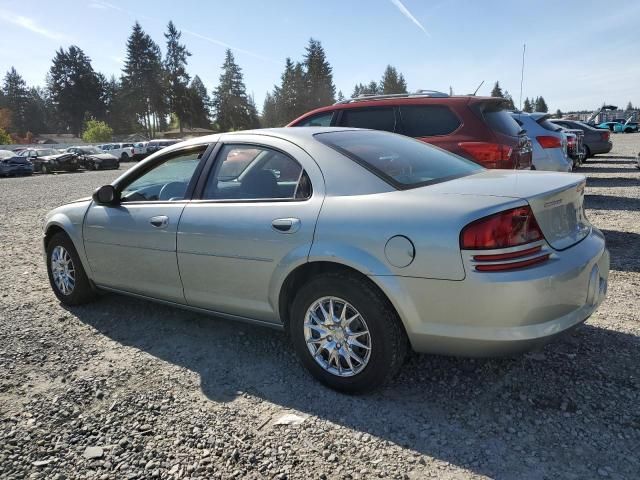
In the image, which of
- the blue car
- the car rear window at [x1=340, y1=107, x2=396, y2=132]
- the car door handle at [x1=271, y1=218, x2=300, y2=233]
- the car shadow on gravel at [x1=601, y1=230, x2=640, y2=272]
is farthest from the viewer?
the blue car

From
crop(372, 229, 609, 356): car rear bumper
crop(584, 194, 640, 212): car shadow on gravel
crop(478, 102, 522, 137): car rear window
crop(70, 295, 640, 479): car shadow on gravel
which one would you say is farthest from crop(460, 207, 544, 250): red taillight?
crop(584, 194, 640, 212): car shadow on gravel

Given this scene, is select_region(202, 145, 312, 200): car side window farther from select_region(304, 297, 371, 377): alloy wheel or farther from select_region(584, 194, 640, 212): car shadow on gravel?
select_region(584, 194, 640, 212): car shadow on gravel

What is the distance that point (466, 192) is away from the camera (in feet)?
8.89

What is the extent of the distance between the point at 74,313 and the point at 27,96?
11193 centimetres

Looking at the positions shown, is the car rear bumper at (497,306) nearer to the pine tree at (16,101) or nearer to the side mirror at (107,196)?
the side mirror at (107,196)

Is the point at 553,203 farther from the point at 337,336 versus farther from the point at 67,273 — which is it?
the point at 67,273

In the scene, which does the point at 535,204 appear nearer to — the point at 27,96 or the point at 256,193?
the point at 256,193

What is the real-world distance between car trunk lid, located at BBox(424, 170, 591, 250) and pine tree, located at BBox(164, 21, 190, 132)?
81.9m

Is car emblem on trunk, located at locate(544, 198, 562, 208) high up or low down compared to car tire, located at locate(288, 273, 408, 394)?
up

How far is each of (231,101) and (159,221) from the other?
8714 centimetres

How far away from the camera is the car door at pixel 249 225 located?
9.89 feet

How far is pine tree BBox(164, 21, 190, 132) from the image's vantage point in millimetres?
79250

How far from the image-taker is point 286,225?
9.85 feet

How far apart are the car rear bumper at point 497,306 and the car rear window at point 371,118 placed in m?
4.28
